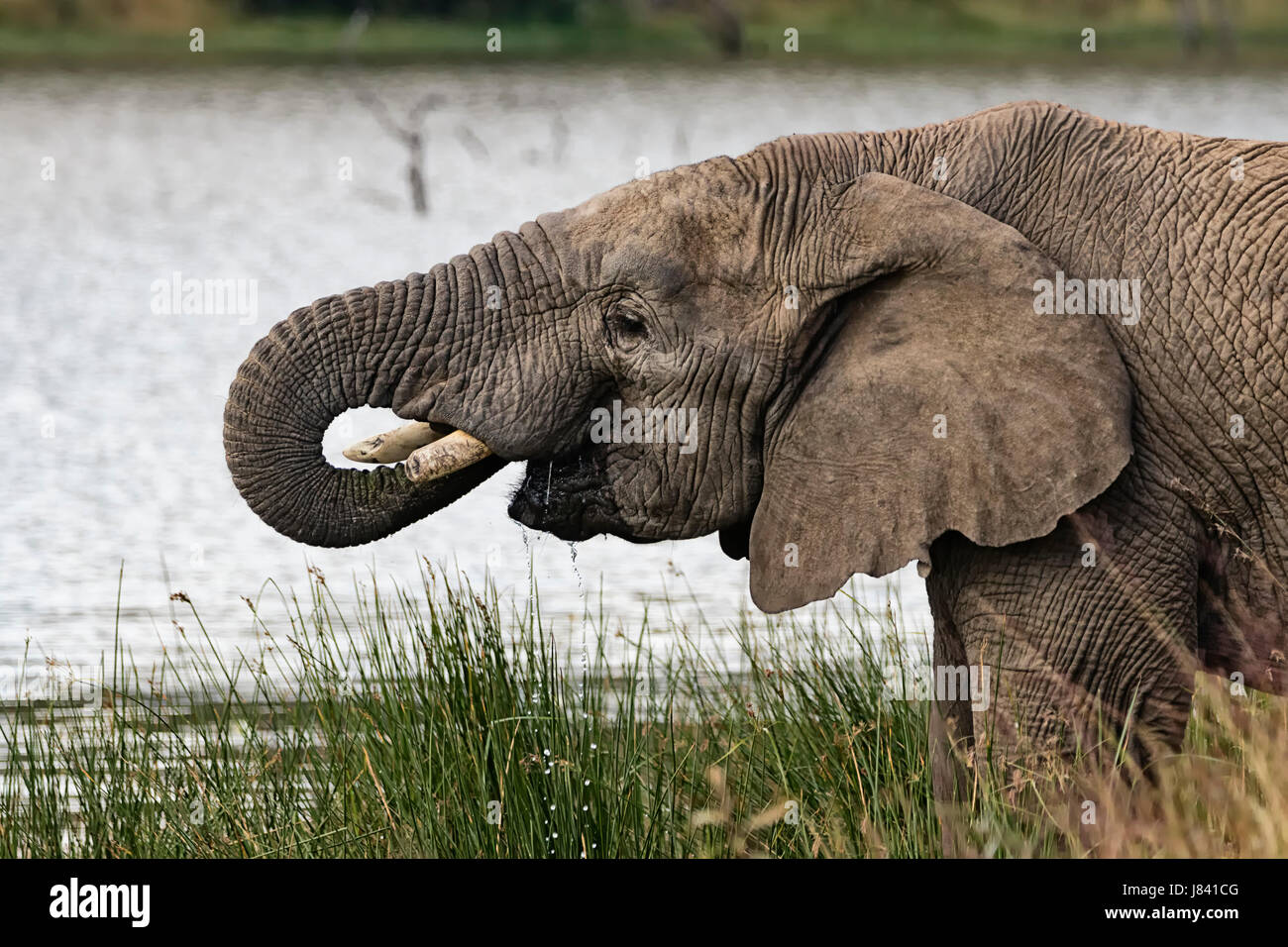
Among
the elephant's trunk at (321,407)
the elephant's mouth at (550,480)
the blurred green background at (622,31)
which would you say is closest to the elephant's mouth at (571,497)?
the elephant's mouth at (550,480)

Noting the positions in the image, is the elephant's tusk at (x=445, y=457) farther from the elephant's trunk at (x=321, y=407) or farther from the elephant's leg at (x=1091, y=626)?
the elephant's leg at (x=1091, y=626)

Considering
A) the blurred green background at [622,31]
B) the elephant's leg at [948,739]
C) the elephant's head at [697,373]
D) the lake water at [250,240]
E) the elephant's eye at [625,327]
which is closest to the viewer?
the elephant's head at [697,373]

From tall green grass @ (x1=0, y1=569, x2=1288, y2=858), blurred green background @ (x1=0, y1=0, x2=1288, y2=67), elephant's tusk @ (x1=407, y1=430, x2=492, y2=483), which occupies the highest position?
blurred green background @ (x1=0, y1=0, x2=1288, y2=67)

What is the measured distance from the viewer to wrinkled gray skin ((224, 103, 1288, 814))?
5348 millimetres

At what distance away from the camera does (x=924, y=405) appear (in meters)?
5.39

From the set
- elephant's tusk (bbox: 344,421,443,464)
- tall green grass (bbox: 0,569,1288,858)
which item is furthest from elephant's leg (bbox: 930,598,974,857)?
elephant's tusk (bbox: 344,421,443,464)

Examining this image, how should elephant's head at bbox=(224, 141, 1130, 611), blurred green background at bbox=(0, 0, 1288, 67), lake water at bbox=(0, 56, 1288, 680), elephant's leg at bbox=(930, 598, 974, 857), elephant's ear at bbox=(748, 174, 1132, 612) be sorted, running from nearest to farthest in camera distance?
elephant's ear at bbox=(748, 174, 1132, 612) → elephant's head at bbox=(224, 141, 1130, 611) → elephant's leg at bbox=(930, 598, 974, 857) → lake water at bbox=(0, 56, 1288, 680) → blurred green background at bbox=(0, 0, 1288, 67)

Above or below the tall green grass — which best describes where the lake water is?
above

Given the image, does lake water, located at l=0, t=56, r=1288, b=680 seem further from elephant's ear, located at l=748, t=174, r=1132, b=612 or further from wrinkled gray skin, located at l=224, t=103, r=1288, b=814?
elephant's ear, located at l=748, t=174, r=1132, b=612

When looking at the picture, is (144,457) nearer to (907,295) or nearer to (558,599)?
(558,599)

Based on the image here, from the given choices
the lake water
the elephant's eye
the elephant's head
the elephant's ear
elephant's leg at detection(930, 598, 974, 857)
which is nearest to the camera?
the elephant's ear

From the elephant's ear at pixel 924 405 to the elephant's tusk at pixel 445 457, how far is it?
79cm

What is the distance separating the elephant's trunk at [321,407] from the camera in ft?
18.2

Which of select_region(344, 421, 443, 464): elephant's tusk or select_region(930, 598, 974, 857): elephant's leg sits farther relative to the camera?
select_region(930, 598, 974, 857): elephant's leg
